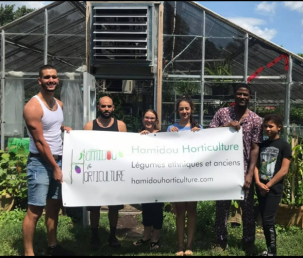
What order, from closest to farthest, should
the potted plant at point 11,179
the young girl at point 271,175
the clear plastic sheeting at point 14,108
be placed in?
the young girl at point 271,175 → the potted plant at point 11,179 → the clear plastic sheeting at point 14,108

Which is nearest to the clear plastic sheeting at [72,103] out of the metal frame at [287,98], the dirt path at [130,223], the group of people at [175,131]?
the dirt path at [130,223]

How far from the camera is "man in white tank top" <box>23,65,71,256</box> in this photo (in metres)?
3.54

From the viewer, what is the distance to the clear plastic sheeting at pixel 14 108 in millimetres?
7082

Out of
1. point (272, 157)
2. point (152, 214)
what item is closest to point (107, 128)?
point (152, 214)

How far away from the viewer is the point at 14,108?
717 cm

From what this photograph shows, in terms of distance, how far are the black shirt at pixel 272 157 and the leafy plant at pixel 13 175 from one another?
330 cm

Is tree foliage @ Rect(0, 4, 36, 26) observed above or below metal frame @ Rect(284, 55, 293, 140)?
above

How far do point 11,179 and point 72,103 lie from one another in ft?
5.70

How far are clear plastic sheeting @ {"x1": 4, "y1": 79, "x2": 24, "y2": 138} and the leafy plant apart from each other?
4.94ft

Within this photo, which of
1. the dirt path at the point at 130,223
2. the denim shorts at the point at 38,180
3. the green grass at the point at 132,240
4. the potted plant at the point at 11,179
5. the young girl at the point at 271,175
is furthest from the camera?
the potted plant at the point at 11,179

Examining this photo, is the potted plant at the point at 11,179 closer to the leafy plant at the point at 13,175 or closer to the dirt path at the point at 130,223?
the leafy plant at the point at 13,175

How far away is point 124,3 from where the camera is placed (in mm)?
5730

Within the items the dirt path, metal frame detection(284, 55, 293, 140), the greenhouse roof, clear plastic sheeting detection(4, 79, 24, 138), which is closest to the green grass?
the dirt path

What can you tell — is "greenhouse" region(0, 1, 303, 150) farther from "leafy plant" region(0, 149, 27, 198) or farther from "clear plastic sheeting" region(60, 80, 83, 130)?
"leafy plant" region(0, 149, 27, 198)
